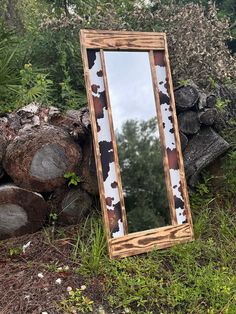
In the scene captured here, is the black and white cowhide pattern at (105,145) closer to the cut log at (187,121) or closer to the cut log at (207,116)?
the cut log at (187,121)

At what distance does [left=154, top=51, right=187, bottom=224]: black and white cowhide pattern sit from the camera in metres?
3.67

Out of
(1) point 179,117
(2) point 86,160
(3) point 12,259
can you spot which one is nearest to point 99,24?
(1) point 179,117

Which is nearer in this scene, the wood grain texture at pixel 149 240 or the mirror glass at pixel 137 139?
the wood grain texture at pixel 149 240

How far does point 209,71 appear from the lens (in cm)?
551

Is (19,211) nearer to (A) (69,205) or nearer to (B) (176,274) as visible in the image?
(A) (69,205)

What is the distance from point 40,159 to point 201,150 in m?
1.66

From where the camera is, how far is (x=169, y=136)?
3.69 meters

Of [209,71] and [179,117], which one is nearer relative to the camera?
[179,117]

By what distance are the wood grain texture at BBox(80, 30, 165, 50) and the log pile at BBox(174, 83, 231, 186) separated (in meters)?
0.63

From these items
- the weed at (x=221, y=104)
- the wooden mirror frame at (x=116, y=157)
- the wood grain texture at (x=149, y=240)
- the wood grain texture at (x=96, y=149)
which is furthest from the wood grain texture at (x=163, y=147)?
the weed at (x=221, y=104)

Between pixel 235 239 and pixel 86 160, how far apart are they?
1.50 meters

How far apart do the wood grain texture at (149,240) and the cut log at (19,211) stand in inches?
29.1

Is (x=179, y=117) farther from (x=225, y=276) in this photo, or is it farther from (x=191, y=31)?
(x=191, y=31)

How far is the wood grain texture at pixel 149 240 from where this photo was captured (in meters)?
3.33
